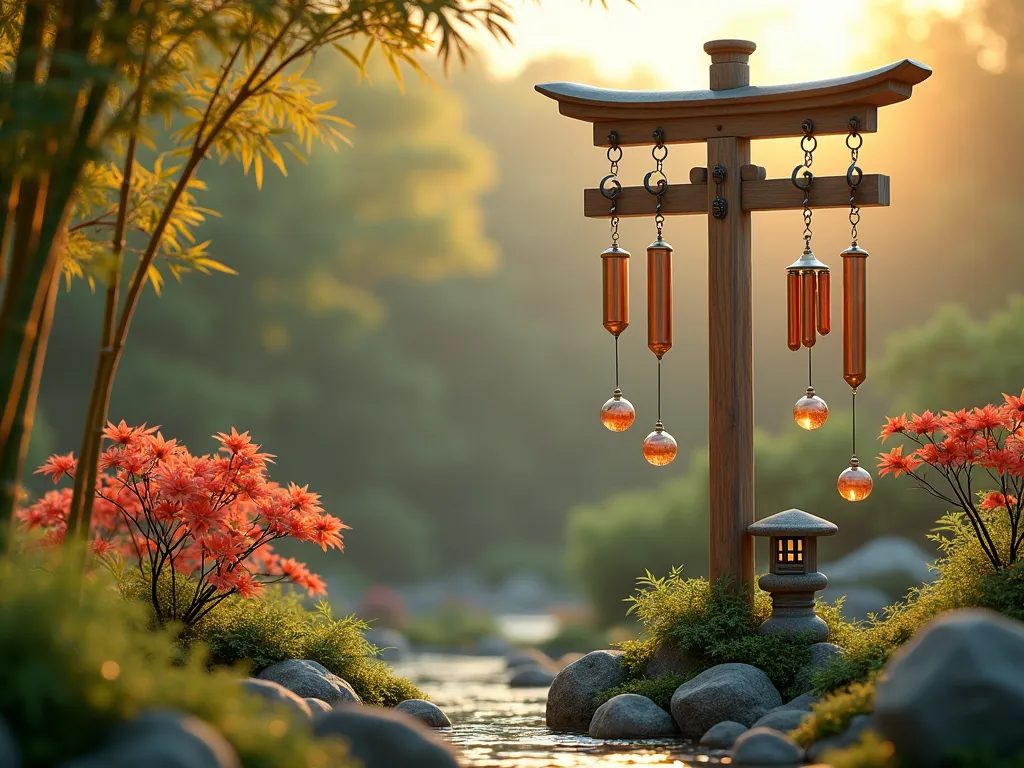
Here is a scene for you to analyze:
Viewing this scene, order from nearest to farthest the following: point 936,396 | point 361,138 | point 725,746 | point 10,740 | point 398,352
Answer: point 10,740 < point 725,746 < point 936,396 < point 361,138 < point 398,352

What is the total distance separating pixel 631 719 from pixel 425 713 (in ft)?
3.02

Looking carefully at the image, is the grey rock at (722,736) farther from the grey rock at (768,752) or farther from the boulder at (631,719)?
the grey rock at (768,752)

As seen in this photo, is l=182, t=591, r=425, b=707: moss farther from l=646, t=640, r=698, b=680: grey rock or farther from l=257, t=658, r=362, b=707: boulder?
l=646, t=640, r=698, b=680: grey rock

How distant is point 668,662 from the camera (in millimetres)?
5859

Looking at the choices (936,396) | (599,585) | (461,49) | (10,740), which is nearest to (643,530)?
(599,585)

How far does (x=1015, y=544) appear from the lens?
5.52 metres

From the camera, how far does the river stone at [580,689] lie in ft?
19.0

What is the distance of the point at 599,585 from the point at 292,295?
8338 millimetres

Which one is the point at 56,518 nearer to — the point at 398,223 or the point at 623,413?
the point at 623,413

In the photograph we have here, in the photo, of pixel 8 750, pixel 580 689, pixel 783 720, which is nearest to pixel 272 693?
pixel 8 750

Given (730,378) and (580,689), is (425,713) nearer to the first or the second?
(580,689)

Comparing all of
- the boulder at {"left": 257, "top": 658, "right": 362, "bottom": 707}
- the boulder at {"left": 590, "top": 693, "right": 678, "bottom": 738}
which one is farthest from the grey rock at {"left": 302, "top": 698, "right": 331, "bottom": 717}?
the boulder at {"left": 590, "top": 693, "right": 678, "bottom": 738}

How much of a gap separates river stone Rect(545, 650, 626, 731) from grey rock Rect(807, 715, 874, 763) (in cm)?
160

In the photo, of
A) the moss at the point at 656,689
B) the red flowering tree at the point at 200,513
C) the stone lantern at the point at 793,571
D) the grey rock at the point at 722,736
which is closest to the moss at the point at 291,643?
the red flowering tree at the point at 200,513
